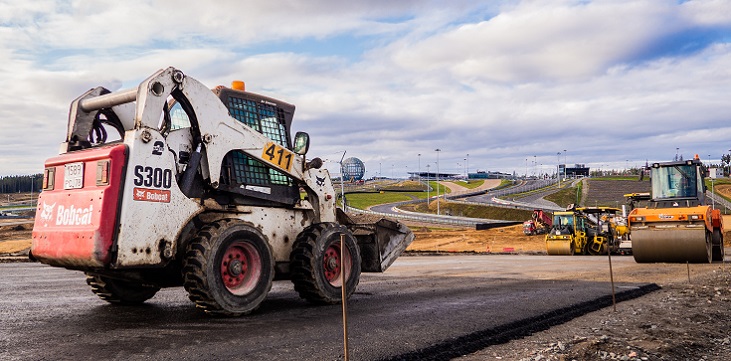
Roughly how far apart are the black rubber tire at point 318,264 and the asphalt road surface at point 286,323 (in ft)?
0.69

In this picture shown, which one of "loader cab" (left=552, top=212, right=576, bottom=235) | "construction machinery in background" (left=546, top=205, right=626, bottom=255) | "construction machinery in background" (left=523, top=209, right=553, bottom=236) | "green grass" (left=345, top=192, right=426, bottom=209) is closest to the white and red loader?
"construction machinery in background" (left=546, top=205, right=626, bottom=255)

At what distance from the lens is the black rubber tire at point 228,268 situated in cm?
706

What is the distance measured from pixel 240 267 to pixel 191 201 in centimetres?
102

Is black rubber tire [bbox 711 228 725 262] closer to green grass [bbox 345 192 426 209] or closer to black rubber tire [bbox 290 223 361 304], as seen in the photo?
black rubber tire [bbox 290 223 361 304]

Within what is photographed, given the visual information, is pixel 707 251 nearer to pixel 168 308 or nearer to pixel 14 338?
pixel 168 308

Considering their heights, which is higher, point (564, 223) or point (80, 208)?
point (564, 223)

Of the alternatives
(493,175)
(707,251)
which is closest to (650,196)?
(707,251)

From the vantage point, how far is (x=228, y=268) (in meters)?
7.46

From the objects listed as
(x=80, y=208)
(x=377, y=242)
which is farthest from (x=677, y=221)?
(x=80, y=208)

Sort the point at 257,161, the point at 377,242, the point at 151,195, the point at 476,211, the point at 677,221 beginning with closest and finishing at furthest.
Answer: the point at 151,195 < the point at 257,161 < the point at 377,242 < the point at 677,221 < the point at 476,211

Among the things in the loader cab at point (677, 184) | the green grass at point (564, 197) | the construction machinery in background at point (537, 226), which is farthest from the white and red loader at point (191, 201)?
the green grass at point (564, 197)

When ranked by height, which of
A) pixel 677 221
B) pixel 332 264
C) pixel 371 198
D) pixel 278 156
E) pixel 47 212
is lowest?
pixel 332 264

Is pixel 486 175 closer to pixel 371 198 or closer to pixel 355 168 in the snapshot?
pixel 355 168

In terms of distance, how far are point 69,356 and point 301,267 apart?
3.56 m
